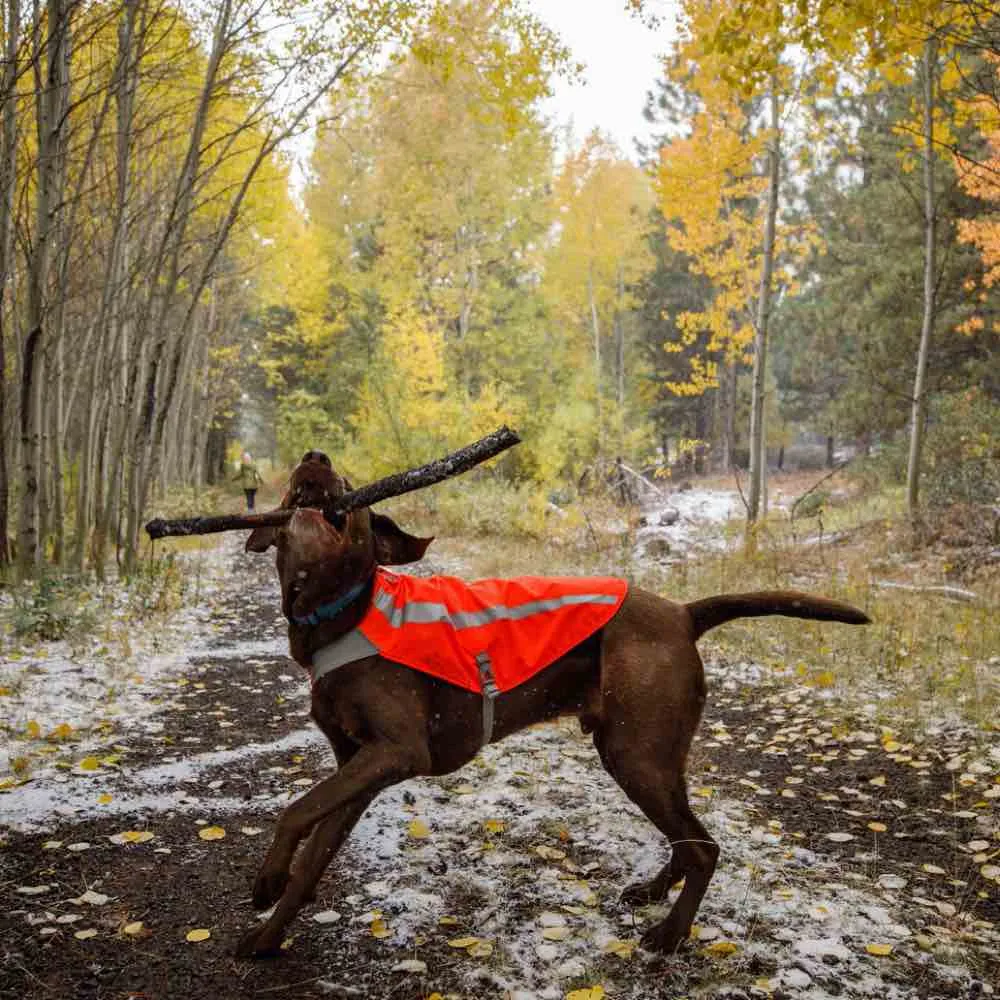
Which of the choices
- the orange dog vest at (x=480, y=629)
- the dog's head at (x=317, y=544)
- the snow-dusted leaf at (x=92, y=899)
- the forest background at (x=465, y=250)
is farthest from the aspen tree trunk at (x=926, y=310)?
the snow-dusted leaf at (x=92, y=899)

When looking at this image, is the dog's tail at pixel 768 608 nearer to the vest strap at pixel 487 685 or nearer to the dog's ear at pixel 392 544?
the vest strap at pixel 487 685

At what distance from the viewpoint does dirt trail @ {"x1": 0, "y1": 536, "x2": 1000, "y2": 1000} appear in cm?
247

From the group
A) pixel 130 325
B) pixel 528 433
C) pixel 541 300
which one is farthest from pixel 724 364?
pixel 130 325

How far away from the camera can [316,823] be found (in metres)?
2.43

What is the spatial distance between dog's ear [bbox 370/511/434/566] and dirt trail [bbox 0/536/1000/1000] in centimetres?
127

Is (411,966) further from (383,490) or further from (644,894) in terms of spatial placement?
(383,490)

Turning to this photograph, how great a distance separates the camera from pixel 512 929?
108 inches

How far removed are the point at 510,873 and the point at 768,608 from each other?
148 centimetres

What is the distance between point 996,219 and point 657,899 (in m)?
14.4

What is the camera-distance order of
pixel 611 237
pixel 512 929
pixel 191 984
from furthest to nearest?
pixel 611 237
pixel 512 929
pixel 191 984

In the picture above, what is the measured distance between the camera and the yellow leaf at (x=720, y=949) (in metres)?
2.60

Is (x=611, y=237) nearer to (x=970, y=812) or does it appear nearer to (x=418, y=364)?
(x=418, y=364)

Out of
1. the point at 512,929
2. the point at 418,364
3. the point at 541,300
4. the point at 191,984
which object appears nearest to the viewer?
the point at 191,984

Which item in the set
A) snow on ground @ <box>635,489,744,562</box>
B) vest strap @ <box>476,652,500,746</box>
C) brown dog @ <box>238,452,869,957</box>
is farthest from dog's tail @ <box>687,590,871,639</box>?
snow on ground @ <box>635,489,744,562</box>
